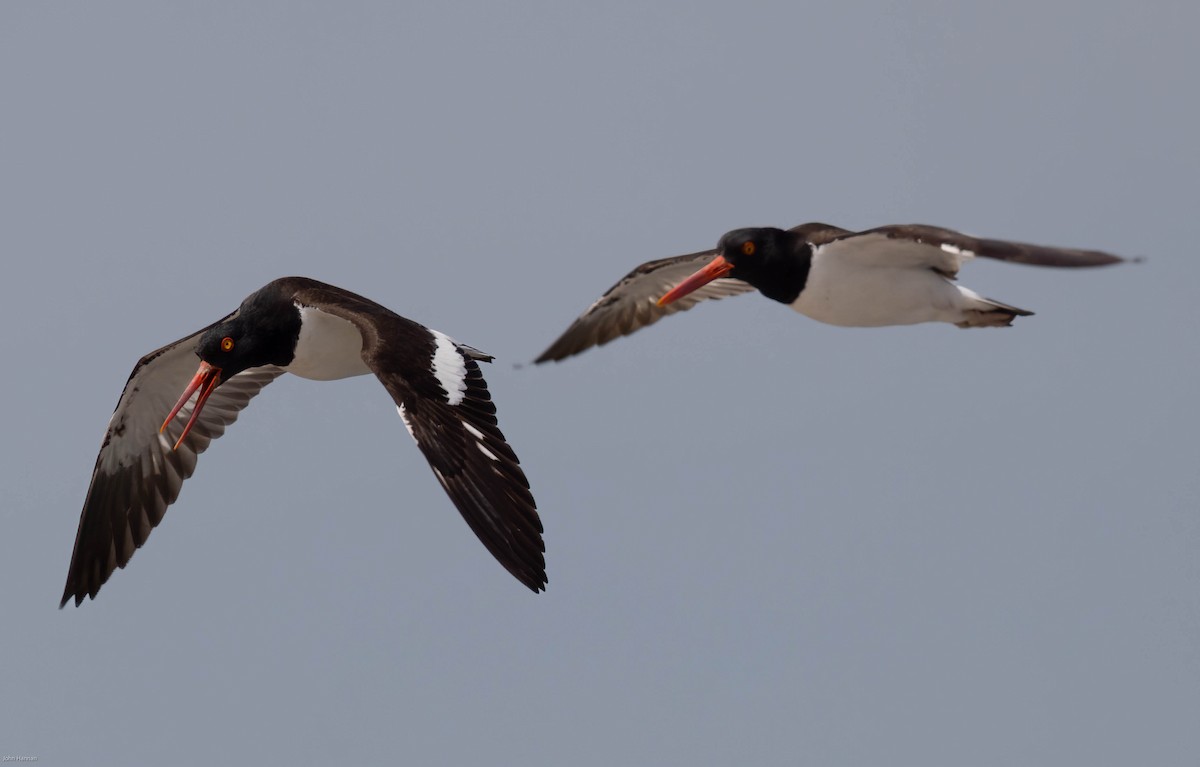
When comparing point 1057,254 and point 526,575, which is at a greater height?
point 1057,254

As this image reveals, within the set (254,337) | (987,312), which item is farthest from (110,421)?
(987,312)

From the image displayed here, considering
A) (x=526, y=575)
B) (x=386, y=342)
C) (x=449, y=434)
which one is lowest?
(x=526, y=575)

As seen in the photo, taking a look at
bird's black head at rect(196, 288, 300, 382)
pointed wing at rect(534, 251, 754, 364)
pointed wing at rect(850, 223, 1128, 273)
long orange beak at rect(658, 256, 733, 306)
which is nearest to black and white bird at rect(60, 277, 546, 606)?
bird's black head at rect(196, 288, 300, 382)

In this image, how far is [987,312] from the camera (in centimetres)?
1411

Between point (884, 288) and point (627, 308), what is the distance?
12.8 ft

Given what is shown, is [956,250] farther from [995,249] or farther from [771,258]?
[771,258]

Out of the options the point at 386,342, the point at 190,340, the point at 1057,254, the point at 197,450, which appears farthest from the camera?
the point at 197,450

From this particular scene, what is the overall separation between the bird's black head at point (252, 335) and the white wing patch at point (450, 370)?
5.87ft

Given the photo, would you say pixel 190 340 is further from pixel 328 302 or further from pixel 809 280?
pixel 809 280

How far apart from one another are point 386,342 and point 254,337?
6.54 feet

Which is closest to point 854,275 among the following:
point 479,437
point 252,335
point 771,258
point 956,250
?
point 771,258

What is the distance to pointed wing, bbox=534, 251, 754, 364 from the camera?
16828 mm

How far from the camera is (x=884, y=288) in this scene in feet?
46.0

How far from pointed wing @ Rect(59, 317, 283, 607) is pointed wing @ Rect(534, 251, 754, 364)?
3154 mm
